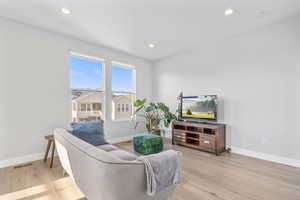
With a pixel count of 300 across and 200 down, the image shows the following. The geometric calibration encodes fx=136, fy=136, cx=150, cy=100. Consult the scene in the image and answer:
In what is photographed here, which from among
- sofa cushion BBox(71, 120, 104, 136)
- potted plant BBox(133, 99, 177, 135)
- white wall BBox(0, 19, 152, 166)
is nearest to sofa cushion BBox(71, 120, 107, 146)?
sofa cushion BBox(71, 120, 104, 136)

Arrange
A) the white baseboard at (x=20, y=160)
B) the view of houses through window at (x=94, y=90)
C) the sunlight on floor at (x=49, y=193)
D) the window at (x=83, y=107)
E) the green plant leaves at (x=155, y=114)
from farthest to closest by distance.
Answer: the green plant leaves at (x=155, y=114) → the window at (x=83, y=107) → the view of houses through window at (x=94, y=90) → the white baseboard at (x=20, y=160) → the sunlight on floor at (x=49, y=193)

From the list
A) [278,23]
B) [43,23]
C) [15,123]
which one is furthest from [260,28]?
[15,123]

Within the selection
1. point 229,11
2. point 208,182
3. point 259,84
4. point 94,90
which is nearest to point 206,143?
point 208,182

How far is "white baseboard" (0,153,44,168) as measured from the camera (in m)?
2.52

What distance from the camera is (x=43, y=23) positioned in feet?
8.95

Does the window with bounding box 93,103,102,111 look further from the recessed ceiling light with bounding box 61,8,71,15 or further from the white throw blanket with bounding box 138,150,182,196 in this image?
the white throw blanket with bounding box 138,150,182,196

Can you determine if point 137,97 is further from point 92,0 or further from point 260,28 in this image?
point 260,28

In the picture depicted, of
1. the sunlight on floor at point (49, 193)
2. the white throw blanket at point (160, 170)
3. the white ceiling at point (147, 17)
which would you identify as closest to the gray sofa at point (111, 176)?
the white throw blanket at point (160, 170)

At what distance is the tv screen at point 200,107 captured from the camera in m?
3.36

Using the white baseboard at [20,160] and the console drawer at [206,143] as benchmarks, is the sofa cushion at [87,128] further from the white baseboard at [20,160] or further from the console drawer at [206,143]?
the console drawer at [206,143]

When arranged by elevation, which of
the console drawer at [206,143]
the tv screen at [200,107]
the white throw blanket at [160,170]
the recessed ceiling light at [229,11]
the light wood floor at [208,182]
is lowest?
the light wood floor at [208,182]

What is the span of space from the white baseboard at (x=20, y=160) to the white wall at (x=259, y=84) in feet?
13.4

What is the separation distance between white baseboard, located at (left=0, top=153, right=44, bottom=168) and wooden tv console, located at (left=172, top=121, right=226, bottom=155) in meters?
3.21

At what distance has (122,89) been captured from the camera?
4367mm
